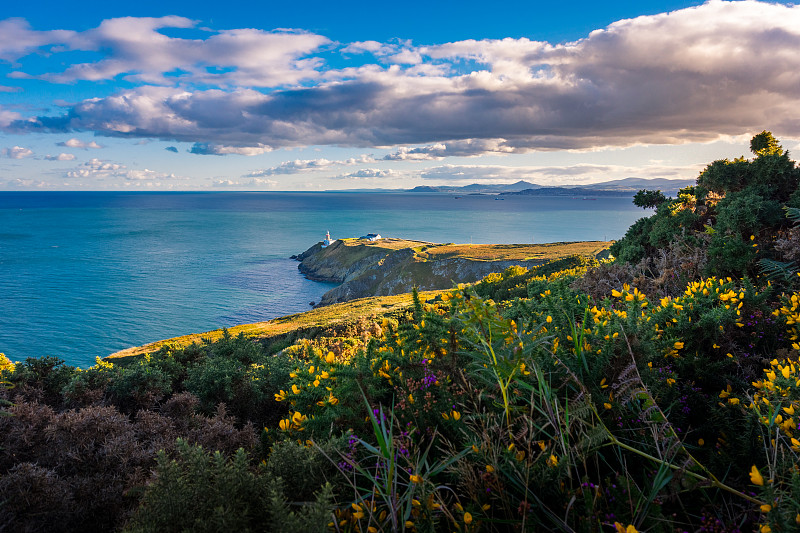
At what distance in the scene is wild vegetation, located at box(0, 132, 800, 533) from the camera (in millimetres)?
2346

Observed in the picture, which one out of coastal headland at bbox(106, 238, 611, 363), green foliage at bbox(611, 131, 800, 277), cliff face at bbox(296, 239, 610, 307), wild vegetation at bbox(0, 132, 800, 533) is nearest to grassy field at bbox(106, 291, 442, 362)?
green foliage at bbox(611, 131, 800, 277)

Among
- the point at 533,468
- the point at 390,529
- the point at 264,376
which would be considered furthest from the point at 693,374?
the point at 264,376

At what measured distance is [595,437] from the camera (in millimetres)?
2572

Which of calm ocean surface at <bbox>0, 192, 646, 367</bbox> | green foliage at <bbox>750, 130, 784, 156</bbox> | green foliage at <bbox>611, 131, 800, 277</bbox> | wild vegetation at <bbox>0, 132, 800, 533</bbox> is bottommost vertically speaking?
calm ocean surface at <bbox>0, 192, 646, 367</bbox>

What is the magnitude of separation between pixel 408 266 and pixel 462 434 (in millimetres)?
80277

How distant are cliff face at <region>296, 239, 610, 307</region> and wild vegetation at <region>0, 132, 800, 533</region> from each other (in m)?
61.4

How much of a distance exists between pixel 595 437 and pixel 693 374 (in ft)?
7.29

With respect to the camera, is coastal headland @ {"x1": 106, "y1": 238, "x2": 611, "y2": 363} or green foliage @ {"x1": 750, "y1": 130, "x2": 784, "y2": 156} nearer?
green foliage @ {"x1": 750, "y1": 130, "x2": 784, "y2": 156}

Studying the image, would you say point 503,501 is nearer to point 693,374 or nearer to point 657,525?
point 657,525

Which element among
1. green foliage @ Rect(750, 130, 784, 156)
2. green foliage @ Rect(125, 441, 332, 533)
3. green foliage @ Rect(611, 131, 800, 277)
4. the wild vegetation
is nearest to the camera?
green foliage @ Rect(125, 441, 332, 533)

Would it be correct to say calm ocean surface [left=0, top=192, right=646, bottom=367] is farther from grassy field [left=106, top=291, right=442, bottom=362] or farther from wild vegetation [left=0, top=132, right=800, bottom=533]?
wild vegetation [left=0, top=132, right=800, bottom=533]

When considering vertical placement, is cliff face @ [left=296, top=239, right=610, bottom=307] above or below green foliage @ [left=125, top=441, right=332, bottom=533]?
below

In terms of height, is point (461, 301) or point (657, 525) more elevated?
point (461, 301)

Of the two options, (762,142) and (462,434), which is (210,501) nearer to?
(462,434)
